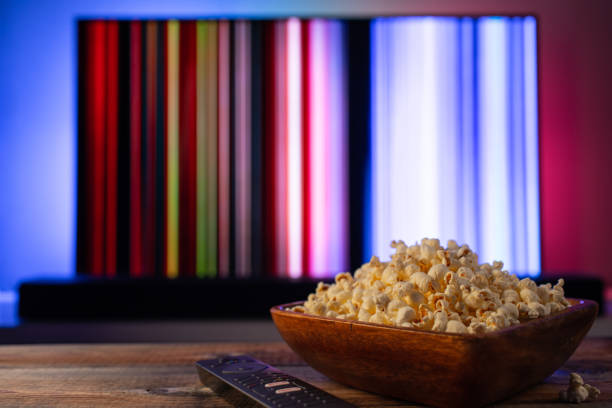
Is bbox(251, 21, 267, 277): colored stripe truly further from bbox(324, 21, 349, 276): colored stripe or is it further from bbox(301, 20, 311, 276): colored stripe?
bbox(324, 21, 349, 276): colored stripe

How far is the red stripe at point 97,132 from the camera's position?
10.4ft

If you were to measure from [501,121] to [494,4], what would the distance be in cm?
94

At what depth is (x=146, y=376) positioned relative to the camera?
2.65 ft

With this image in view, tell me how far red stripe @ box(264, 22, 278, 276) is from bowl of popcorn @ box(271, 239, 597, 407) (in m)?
2.40

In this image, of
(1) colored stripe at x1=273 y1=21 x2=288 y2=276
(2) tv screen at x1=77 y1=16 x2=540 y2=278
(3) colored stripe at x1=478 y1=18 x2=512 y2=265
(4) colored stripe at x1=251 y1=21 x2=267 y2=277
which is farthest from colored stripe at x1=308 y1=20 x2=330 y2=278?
(3) colored stripe at x1=478 y1=18 x2=512 y2=265

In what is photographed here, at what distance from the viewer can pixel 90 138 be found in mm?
3201

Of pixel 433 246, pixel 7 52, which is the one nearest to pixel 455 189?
pixel 433 246

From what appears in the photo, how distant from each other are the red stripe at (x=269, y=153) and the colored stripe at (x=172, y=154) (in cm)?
50

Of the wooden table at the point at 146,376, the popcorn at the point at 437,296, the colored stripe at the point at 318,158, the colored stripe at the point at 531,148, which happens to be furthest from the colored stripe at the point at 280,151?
the popcorn at the point at 437,296

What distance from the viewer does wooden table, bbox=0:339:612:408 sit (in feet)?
2.27

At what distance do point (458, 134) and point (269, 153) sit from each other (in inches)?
41.8

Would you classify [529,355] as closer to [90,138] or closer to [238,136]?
[238,136]

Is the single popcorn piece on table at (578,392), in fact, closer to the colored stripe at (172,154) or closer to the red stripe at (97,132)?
the colored stripe at (172,154)

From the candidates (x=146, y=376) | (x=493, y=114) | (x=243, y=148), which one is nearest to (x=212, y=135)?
(x=243, y=148)
